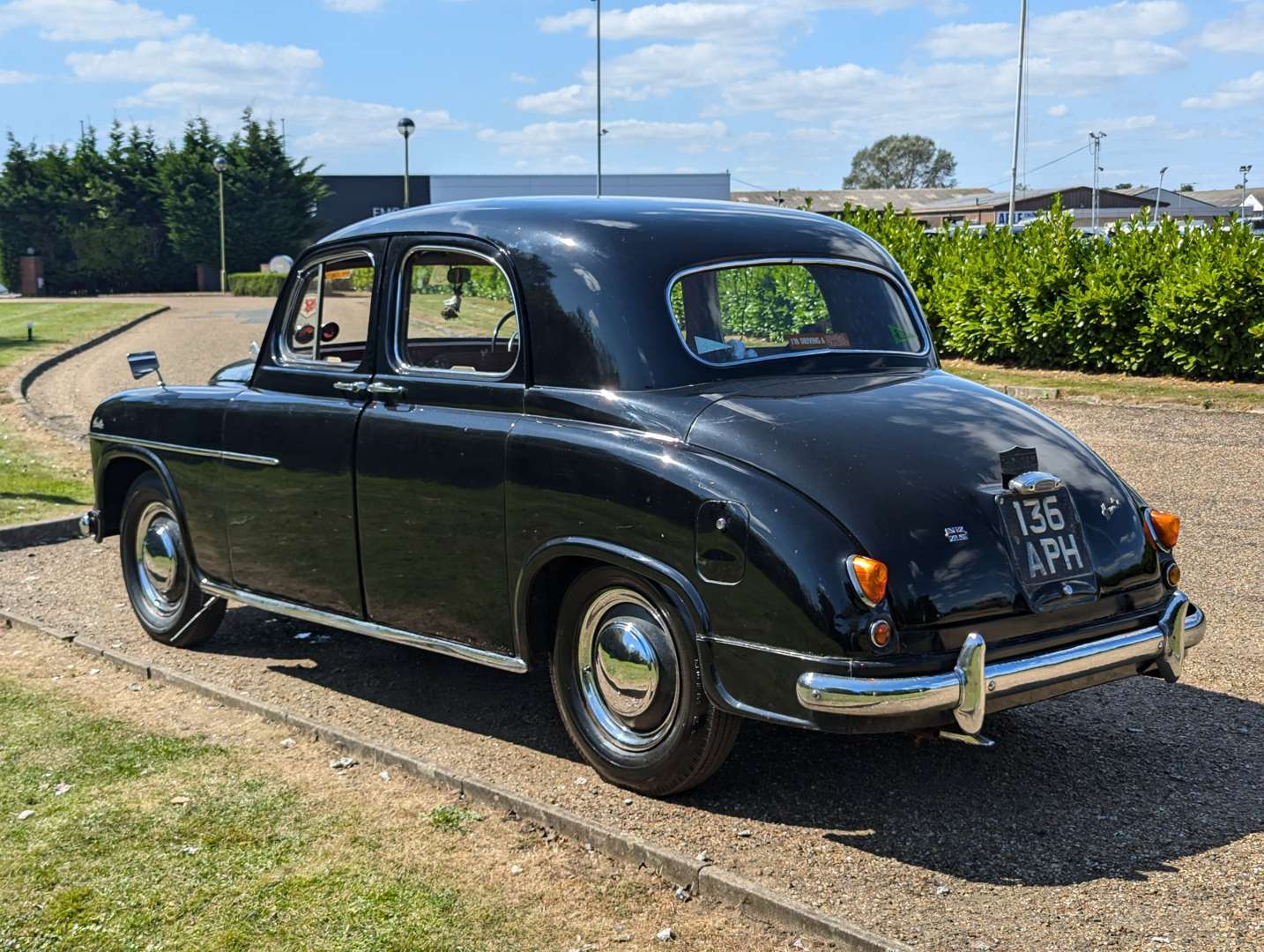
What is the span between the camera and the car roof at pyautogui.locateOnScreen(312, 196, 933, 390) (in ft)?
15.4

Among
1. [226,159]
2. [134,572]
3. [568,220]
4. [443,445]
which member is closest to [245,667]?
[134,572]

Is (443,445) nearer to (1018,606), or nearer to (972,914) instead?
(1018,606)

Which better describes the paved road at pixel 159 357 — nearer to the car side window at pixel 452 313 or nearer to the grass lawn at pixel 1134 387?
the car side window at pixel 452 313

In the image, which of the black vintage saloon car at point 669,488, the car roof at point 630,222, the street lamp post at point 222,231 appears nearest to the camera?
the black vintage saloon car at point 669,488

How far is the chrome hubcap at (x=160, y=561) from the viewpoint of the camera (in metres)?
6.58

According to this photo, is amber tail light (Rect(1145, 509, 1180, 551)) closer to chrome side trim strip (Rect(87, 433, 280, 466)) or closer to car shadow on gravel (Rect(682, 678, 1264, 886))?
car shadow on gravel (Rect(682, 678, 1264, 886))

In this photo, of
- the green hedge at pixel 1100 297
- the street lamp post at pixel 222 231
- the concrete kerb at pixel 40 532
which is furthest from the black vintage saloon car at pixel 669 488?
the street lamp post at pixel 222 231

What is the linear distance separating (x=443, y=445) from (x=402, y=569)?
1.78ft

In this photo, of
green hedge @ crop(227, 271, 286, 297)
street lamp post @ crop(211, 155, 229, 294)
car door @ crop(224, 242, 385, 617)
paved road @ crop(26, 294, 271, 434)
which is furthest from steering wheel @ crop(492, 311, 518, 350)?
street lamp post @ crop(211, 155, 229, 294)

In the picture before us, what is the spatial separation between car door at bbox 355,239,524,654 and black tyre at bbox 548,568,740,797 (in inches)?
12.2

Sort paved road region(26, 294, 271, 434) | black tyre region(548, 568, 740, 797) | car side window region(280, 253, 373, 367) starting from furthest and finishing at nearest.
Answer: paved road region(26, 294, 271, 434)
car side window region(280, 253, 373, 367)
black tyre region(548, 568, 740, 797)

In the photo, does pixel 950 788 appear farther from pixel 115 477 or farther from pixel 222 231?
pixel 222 231

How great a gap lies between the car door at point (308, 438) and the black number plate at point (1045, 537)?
253cm

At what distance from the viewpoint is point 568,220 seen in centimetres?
500
